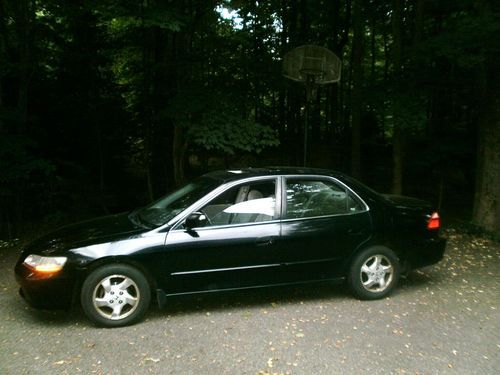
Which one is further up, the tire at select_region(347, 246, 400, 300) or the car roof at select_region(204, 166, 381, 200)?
the car roof at select_region(204, 166, 381, 200)

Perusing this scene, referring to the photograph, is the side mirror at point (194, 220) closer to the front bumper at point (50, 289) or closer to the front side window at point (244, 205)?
the front side window at point (244, 205)

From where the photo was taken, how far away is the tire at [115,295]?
4.66 metres

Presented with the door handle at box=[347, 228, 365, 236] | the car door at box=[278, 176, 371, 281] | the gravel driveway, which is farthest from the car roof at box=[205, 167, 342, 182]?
the gravel driveway

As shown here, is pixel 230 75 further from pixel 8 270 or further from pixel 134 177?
pixel 134 177

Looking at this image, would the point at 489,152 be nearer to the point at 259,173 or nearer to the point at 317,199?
the point at 317,199

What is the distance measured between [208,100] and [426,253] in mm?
5470

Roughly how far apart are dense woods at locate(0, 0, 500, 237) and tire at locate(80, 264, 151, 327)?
4879mm

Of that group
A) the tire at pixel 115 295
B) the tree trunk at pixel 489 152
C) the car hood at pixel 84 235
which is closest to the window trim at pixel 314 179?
the car hood at pixel 84 235

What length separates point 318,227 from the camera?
5418mm

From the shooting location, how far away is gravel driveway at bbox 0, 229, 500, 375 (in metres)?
4.00

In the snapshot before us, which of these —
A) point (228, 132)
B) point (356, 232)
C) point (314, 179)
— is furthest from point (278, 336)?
point (228, 132)

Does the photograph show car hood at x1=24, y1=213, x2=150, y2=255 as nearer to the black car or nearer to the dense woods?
the black car

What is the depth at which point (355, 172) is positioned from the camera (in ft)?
48.6

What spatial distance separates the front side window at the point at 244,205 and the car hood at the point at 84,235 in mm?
788
